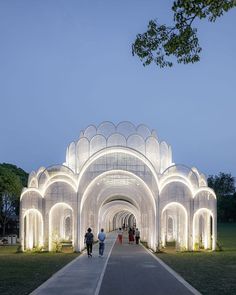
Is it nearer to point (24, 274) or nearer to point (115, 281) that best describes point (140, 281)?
point (115, 281)

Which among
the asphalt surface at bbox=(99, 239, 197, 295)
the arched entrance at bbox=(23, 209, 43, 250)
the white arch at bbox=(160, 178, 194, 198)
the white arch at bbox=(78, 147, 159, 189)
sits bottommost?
the asphalt surface at bbox=(99, 239, 197, 295)

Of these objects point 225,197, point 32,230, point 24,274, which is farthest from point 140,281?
point 225,197

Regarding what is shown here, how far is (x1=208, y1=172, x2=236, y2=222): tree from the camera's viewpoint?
343 feet

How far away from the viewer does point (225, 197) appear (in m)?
111

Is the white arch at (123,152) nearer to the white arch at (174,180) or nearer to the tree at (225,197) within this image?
the white arch at (174,180)

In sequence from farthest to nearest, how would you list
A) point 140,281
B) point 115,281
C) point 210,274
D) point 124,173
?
1. point 124,173
2. point 210,274
3. point 140,281
4. point 115,281

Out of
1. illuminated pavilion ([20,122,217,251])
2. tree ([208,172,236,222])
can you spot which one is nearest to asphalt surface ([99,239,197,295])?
illuminated pavilion ([20,122,217,251])

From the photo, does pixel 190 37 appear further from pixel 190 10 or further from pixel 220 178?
pixel 220 178

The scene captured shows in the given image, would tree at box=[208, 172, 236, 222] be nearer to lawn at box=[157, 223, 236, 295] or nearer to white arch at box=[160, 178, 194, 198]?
white arch at box=[160, 178, 194, 198]

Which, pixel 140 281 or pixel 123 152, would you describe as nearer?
pixel 140 281

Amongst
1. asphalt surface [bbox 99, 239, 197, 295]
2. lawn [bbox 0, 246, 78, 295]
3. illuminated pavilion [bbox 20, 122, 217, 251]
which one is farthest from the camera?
illuminated pavilion [bbox 20, 122, 217, 251]

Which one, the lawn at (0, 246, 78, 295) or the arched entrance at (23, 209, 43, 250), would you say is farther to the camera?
the arched entrance at (23, 209, 43, 250)

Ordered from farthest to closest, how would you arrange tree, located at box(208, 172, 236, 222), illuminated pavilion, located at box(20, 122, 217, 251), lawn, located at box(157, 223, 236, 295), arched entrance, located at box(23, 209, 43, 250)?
tree, located at box(208, 172, 236, 222), arched entrance, located at box(23, 209, 43, 250), illuminated pavilion, located at box(20, 122, 217, 251), lawn, located at box(157, 223, 236, 295)

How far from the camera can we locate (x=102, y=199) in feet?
166
